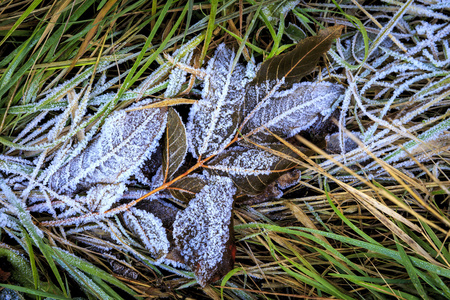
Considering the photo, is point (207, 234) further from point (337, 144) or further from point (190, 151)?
point (337, 144)

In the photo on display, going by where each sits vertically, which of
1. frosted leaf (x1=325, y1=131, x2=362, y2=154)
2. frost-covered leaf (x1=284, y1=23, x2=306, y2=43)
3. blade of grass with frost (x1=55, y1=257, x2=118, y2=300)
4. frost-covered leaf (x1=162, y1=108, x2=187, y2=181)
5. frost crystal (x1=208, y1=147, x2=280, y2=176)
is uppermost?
frost-covered leaf (x1=284, y1=23, x2=306, y2=43)

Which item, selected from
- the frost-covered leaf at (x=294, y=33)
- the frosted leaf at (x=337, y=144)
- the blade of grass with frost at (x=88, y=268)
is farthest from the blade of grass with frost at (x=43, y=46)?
the frosted leaf at (x=337, y=144)

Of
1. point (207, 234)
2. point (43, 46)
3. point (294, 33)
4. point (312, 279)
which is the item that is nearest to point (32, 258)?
point (207, 234)

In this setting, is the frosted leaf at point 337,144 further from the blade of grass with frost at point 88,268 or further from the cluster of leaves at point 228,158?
the blade of grass with frost at point 88,268

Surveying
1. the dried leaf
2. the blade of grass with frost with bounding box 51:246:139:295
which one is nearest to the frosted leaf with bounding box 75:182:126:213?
the blade of grass with frost with bounding box 51:246:139:295

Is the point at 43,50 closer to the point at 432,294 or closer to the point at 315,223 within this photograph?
the point at 315,223

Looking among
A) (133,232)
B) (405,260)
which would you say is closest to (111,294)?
(133,232)

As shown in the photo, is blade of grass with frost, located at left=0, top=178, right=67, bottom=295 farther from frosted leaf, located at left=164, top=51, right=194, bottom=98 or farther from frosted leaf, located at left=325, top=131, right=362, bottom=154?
frosted leaf, located at left=325, top=131, right=362, bottom=154
